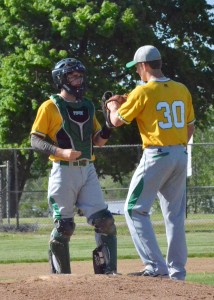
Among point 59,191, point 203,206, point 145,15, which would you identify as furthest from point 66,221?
point 145,15

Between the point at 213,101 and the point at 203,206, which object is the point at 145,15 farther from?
the point at 203,206

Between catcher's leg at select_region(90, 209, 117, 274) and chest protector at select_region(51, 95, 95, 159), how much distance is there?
602 millimetres

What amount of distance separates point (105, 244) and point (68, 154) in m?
0.92

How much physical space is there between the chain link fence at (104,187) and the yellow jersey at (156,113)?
1488 cm

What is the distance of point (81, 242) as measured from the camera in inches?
750

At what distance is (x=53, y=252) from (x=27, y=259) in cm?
629

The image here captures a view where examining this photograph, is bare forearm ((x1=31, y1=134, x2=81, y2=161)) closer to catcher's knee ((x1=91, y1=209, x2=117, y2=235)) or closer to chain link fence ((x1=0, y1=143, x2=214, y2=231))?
catcher's knee ((x1=91, y1=209, x2=117, y2=235))

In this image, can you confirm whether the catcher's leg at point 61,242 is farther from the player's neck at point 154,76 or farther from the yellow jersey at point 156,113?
the player's neck at point 154,76

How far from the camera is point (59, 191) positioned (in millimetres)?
8562

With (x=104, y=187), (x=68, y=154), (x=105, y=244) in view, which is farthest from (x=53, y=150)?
(x=104, y=187)

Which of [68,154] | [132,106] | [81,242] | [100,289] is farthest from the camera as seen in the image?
[81,242]

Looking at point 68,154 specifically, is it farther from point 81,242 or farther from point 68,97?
point 81,242

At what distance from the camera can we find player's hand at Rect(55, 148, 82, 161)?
835 centimetres

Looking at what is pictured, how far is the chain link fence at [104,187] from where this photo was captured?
24578 millimetres
